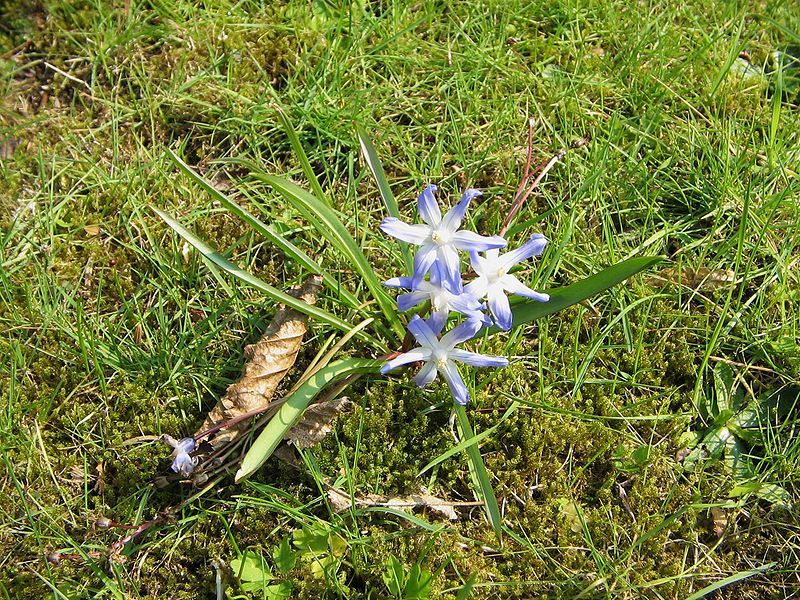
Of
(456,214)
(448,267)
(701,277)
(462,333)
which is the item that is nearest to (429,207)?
(456,214)

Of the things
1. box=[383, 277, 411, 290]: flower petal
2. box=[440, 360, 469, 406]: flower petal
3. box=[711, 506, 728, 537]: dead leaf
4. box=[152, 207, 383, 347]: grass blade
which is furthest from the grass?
box=[383, 277, 411, 290]: flower petal

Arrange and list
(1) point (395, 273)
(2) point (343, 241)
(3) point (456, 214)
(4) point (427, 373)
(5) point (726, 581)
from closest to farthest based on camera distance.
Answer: (3) point (456, 214)
(4) point (427, 373)
(5) point (726, 581)
(2) point (343, 241)
(1) point (395, 273)

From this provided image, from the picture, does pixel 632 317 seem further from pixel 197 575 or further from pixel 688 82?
pixel 197 575

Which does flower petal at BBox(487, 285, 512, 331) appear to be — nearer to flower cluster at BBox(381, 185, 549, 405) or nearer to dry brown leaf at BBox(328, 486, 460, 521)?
flower cluster at BBox(381, 185, 549, 405)

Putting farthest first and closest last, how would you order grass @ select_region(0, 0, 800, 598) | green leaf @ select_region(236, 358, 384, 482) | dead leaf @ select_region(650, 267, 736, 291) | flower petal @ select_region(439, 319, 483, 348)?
dead leaf @ select_region(650, 267, 736, 291) → grass @ select_region(0, 0, 800, 598) → green leaf @ select_region(236, 358, 384, 482) → flower petal @ select_region(439, 319, 483, 348)

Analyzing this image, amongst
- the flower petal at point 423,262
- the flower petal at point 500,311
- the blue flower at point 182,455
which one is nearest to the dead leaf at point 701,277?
the flower petal at point 500,311

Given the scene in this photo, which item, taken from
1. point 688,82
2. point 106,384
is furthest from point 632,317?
point 106,384

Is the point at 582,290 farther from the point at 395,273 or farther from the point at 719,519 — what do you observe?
the point at 719,519
